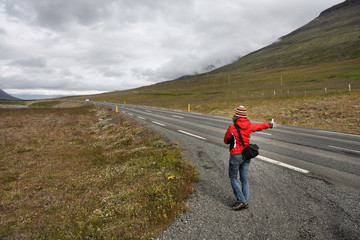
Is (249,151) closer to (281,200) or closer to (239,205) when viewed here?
(239,205)

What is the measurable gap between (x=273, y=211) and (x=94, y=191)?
15.9 feet

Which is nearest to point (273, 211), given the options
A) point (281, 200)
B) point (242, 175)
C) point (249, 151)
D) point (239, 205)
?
point (281, 200)

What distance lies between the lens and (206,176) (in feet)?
19.6

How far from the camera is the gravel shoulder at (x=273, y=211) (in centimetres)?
350

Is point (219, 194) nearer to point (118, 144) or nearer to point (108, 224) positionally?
point (108, 224)

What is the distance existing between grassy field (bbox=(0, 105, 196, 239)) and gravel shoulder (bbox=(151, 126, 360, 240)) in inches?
18.4

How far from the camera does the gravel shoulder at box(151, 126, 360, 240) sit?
3.50 metres

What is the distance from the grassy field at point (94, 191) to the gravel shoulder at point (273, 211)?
47 cm

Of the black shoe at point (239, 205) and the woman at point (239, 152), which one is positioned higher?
the woman at point (239, 152)

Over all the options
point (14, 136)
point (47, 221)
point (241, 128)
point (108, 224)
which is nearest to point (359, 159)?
point (241, 128)

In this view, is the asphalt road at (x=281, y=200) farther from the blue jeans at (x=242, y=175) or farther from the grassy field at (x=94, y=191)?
the grassy field at (x=94, y=191)

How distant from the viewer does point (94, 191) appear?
577 cm

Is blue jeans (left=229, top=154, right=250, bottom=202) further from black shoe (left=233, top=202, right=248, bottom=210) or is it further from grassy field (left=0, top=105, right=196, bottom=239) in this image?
grassy field (left=0, top=105, right=196, bottom=239)

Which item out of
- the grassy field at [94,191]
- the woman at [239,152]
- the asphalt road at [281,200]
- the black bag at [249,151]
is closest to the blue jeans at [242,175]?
the woman at [239,152]
